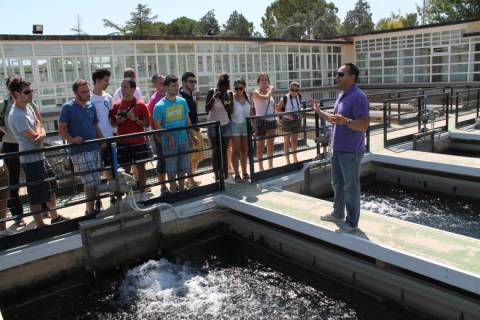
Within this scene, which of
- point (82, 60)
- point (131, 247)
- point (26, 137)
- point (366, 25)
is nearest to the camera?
point (26, 137)

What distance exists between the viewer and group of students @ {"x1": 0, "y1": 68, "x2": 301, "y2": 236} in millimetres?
4789

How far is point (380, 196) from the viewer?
7750mm

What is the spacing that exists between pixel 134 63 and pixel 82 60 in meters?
2.18

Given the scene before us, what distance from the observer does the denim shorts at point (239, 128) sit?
20.9ft

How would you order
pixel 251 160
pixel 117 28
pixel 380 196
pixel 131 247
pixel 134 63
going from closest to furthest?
pixel 131 247 < pixel 251 160 < pixel 380 196 < pixel 134 63 < pixel 117 28

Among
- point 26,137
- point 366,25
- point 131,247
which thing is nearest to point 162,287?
point 131,247

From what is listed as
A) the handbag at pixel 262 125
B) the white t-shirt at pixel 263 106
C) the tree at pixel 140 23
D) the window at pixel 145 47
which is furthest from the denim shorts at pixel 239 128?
the tree at pixel 140 23

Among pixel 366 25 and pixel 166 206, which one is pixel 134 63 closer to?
Result: pixel 166 206

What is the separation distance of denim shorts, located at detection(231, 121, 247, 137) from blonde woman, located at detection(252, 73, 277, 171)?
27 cm

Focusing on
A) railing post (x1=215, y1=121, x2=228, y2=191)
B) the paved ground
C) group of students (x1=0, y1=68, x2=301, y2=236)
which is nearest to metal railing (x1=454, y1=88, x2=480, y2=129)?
group of students (x1=0, y1=68, x2=301, y2=236)

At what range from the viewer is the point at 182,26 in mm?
78875

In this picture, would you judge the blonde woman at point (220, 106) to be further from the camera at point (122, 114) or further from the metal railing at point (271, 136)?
the camera at point (122, 114)

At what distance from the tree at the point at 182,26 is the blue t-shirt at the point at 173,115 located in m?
71.6

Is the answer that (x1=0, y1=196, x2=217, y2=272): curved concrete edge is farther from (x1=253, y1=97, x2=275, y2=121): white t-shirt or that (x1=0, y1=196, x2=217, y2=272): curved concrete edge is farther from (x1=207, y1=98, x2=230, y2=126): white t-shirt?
Result: (x1=253, y1=97, x2=275, y2=121): white t-shirt
